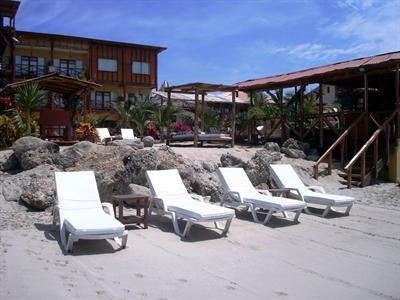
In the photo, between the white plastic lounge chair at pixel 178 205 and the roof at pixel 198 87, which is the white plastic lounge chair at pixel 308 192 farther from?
the roof at pixel 198 87

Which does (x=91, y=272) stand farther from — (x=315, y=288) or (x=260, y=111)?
(x=260, y=111)

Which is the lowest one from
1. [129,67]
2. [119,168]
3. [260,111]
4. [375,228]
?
[375,228]

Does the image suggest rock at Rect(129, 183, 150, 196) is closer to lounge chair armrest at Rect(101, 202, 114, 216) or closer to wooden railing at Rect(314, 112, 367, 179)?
lounge chair armrest at Rect(101, 202, 114, 216)

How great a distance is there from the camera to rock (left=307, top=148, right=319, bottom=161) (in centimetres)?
1667

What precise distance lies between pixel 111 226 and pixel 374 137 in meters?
10.5

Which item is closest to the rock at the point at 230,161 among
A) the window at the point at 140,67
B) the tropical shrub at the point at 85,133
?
the tropical shrub at the point at 85,133

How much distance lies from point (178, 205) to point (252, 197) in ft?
6.22

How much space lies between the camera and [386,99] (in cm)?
1831

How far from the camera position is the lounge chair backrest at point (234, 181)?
959 centimetres

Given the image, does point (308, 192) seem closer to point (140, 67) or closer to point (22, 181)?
point (22, 181)

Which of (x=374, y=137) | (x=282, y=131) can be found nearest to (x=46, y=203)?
(x=374, y=137)

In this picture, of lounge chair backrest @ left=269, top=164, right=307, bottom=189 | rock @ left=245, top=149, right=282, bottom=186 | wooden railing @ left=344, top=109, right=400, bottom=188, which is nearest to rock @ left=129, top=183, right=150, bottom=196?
lounge chair backrest @ left=269, top=164, right=307, bottom=189

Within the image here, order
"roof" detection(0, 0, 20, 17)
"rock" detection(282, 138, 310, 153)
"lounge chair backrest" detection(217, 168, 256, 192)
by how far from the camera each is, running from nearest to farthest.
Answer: "lounge chair backrest" detection(217, 168, 256, 192)
"rock" detection(282, 138, 310, 153)
"roof" detection(0, 0, 20, 17)

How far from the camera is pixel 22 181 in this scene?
31.8 ft
